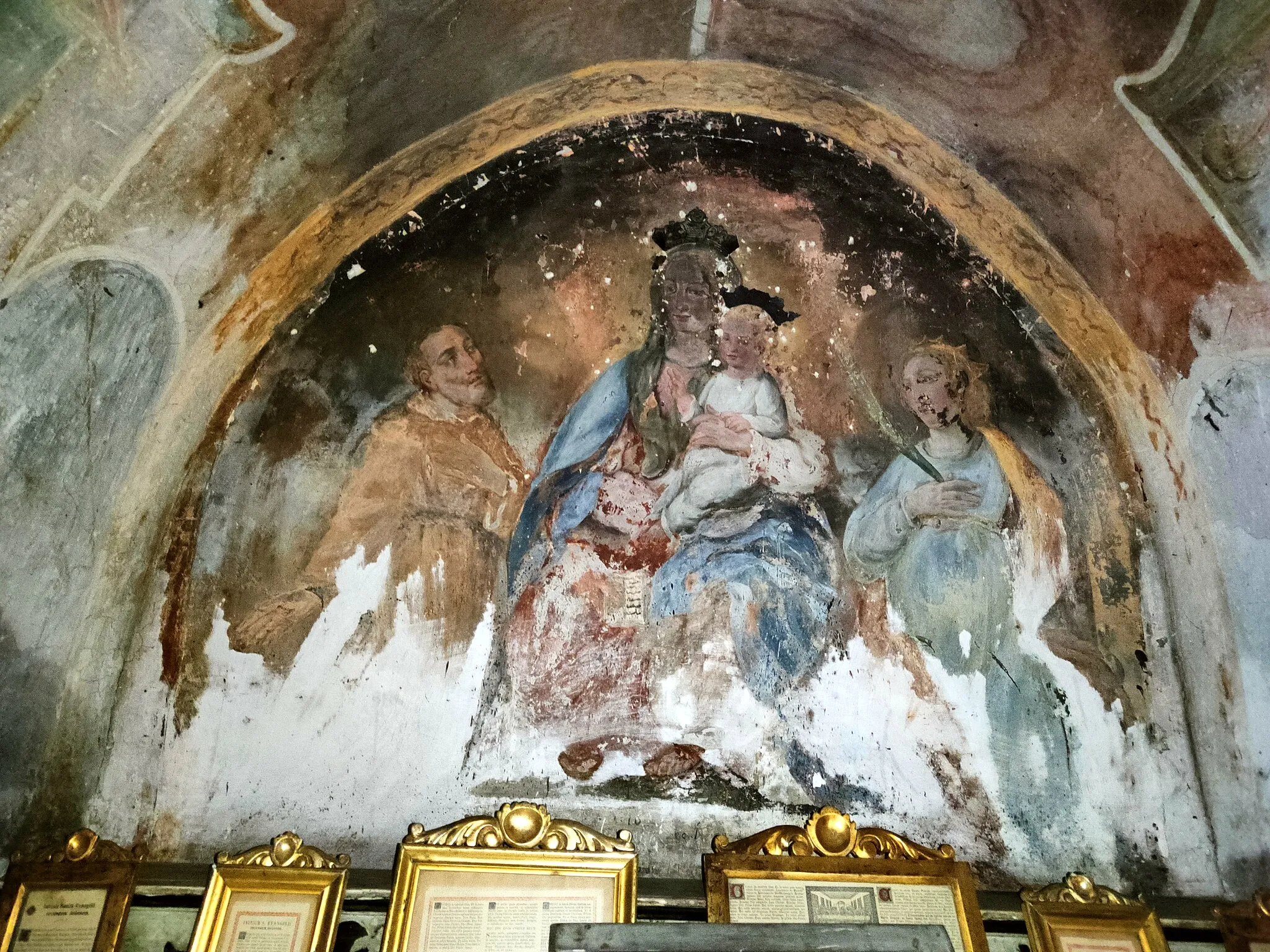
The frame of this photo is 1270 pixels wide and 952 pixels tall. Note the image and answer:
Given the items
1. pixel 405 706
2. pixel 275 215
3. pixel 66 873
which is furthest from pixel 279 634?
pixel 275 215

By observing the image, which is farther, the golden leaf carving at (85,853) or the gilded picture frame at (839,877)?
the gilded picture frame at (839,877)

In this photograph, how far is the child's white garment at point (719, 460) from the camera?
5.33 meters

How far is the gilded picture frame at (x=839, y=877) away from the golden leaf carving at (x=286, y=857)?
157 cm

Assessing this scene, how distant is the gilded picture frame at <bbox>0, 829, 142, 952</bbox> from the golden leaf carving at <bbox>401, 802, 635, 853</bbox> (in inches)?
45.3

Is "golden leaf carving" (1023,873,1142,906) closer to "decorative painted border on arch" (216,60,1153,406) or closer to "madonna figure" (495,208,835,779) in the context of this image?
"madonna figure" (495,208,835,779)

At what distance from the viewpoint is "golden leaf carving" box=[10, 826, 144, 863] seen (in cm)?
402

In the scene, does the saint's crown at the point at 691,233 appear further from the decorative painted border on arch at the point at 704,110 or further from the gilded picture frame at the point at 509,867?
the gilded picture frame at the point at 509,867

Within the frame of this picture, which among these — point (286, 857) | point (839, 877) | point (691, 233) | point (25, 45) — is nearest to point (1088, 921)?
point (839, 877)

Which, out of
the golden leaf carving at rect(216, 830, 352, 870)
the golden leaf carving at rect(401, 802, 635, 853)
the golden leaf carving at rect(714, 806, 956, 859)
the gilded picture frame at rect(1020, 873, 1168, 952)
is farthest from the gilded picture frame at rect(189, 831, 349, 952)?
the gilded picture frame at rect(1020, 873, 1168, 952)

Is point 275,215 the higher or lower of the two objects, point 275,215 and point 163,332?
the higher

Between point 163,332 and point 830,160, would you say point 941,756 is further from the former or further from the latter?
point 163,332

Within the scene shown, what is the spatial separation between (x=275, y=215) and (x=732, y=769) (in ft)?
11.1

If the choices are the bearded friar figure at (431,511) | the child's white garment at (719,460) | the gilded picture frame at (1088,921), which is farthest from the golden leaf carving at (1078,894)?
the bearded friar figure at (431,511)

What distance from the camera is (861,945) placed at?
9.73 feet
